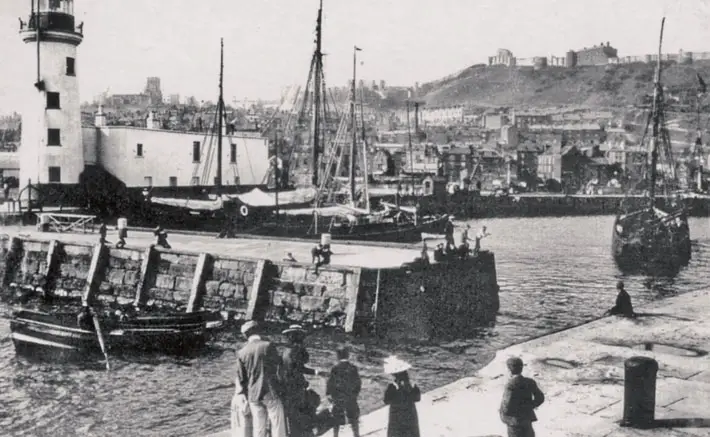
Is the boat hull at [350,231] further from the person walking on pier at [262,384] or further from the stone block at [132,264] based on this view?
the person walking on pier at [262,384]

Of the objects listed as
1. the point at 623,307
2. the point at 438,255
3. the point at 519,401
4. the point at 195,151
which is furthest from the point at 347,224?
the point at 519,401

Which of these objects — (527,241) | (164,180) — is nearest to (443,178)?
(527,241)

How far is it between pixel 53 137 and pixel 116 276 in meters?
19.9

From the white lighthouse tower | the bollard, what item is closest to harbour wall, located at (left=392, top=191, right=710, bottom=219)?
the white lighthouse tower

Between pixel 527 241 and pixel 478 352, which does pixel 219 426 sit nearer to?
pixel 478 352

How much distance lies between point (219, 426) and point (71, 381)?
6.53m

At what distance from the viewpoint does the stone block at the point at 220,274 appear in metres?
29.4

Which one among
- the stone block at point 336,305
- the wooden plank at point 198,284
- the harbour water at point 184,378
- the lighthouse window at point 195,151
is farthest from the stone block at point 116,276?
the lighthouse window at point 195,151

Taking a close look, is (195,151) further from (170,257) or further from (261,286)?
(261,286)

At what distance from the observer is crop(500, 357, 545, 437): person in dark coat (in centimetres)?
1012

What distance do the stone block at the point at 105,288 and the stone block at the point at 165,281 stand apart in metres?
2.86

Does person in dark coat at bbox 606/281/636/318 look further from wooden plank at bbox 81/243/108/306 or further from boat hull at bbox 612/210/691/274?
boat hull at bbox 612/210/691/274

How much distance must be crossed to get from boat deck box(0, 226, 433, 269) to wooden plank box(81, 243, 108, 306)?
5.04 feet

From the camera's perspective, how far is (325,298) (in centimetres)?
2697
